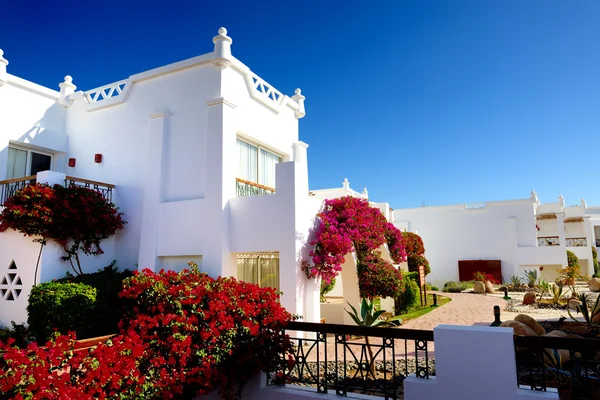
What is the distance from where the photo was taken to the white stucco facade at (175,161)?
30.9ft

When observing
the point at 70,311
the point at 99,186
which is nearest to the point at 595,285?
the point at 99,186

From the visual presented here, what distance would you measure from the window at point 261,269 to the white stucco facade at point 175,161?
69 centimetres

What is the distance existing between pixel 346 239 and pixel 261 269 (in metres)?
2.45

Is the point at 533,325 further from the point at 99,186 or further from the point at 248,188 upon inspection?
the point at 99,186

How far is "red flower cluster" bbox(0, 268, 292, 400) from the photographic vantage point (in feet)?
11.8

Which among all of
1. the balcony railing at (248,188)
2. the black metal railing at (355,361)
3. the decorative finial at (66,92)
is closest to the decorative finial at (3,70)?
the decorative finial at (66,92)

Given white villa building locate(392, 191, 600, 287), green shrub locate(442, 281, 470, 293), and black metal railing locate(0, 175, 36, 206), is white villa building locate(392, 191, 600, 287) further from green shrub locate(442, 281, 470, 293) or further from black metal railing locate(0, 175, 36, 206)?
black metal railing locate(0, 175, 36, 206)

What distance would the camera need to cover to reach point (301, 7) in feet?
34.0

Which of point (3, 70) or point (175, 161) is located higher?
point (3, 70)

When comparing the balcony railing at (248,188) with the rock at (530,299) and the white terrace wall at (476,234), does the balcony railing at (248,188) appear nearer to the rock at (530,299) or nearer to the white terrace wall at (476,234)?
the rock at (530,299)

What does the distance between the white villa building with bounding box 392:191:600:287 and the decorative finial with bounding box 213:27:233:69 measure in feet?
63.4

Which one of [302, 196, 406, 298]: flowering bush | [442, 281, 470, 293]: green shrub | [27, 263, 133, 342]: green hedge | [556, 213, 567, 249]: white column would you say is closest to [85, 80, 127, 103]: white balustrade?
[27, 263, 133, 342]: green hedge

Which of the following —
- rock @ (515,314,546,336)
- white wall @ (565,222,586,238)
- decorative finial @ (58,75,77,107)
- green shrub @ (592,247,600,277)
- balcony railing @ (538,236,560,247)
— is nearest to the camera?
rock @ (515,314,546,336)

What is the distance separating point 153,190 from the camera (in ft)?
34.9
